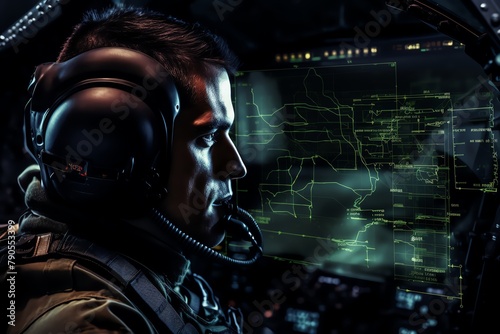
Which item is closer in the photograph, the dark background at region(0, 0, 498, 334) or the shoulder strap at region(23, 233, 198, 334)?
the shoulder strap at region(23, 233, 198, 334)

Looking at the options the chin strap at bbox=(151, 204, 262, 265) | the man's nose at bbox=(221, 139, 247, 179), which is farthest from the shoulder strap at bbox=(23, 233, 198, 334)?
the man's nose at bbox=(221, 139, 247, 179)

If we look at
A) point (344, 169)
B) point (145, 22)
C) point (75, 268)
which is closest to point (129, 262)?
point (75, 268)

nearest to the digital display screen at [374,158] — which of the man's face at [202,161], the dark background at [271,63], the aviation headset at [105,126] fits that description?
the dark background at [271,63]

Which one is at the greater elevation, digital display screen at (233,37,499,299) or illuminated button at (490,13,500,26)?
illuminated button at (490,13,500,26)

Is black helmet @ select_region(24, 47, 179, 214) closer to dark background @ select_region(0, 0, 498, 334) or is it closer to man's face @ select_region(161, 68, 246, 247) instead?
man's face @ select_region(161, 68, 246, 247)

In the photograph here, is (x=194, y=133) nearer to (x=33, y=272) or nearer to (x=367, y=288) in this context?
(x=33, y=272)

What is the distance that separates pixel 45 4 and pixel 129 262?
1.14m

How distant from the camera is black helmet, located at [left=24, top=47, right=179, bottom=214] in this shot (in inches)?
31.6

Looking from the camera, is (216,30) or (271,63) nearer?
(271,63)

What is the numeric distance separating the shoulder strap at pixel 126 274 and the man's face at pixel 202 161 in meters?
0.19

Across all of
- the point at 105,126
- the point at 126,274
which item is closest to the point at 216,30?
the point at 105,126

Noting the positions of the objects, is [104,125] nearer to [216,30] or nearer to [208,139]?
[208,139]

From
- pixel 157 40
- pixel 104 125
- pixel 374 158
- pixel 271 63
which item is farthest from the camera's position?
pixel 271 63

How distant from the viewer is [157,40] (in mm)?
980
